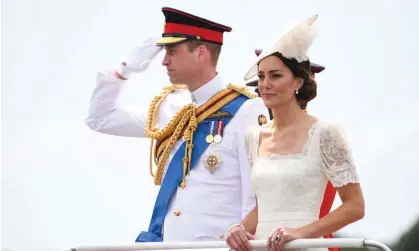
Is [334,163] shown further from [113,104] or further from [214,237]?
[113,104]

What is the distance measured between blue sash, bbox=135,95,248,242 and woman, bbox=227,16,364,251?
2.97ft

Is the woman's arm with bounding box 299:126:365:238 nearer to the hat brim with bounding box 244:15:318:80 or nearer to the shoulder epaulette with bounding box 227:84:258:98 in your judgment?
the hat brim with bounding box 244:15:318:80

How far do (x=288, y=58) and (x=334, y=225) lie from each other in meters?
0.82

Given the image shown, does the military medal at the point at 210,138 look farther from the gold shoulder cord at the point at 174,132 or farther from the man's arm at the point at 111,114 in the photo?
the man's arm at the point at 111,114

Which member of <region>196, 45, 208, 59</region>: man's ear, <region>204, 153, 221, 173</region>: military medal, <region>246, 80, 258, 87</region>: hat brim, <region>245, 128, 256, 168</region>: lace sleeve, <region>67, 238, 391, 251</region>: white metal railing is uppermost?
<region>196, 45, 208, 59</region>: man's ear

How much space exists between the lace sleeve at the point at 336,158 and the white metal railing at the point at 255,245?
431mm

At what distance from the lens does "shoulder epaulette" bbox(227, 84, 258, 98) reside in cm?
789

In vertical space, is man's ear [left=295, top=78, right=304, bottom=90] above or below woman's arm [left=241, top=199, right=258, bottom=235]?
above

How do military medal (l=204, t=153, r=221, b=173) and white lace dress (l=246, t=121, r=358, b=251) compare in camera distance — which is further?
military medal (l=204, t=153, r=221, b=173)

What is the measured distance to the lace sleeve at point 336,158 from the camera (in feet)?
21.3

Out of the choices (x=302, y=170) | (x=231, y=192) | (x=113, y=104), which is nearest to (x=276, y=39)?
(x=302, y=170)

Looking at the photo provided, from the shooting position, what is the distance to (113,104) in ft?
27.0

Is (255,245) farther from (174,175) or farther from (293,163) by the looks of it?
(174,175)

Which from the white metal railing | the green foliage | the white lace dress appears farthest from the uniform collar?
the green foliage
